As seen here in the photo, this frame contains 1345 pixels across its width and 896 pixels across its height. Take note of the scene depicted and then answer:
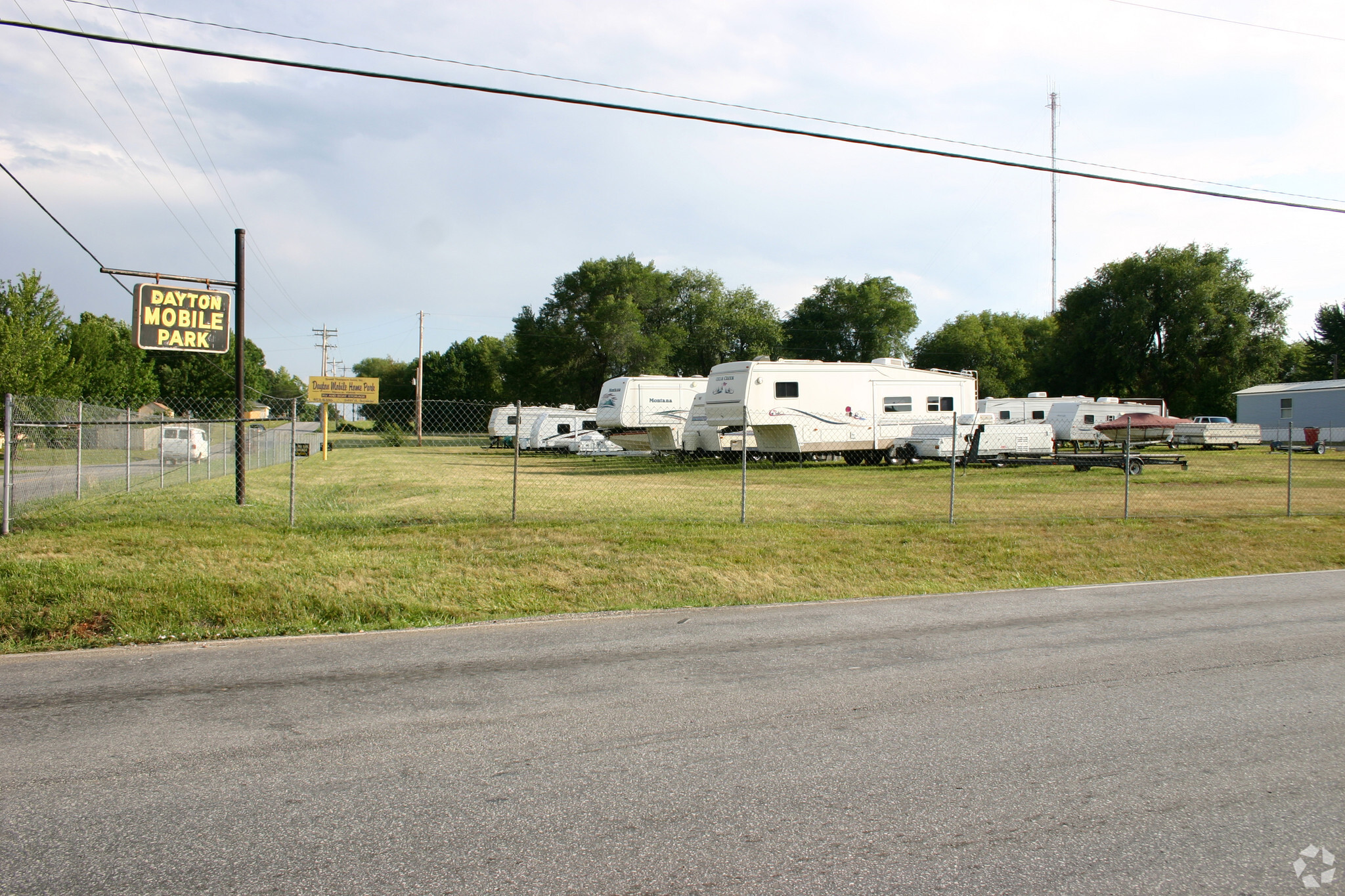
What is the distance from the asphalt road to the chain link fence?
5384 millimetres

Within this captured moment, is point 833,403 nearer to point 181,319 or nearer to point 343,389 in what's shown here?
point 181,319

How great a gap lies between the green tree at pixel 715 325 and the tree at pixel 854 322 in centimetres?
273

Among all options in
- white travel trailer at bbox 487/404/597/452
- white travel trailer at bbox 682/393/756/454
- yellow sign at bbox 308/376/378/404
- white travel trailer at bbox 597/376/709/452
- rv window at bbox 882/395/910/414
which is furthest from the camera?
white travel trailer at bbox 487/404/597/452

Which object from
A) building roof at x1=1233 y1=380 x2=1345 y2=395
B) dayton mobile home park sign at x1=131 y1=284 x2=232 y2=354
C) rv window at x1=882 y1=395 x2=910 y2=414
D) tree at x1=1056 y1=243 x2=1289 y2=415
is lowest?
rv window at x1=882 y1=395 x2=910 y2=414

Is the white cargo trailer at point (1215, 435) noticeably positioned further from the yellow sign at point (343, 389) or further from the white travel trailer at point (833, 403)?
the yellow sign at point (343, 389)

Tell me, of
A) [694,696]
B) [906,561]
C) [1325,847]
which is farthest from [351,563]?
[1325,847]

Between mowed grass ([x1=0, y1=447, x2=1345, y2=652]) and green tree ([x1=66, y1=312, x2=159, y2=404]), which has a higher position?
green tree ([x1=66, y1=312, x2=159, y2=404])

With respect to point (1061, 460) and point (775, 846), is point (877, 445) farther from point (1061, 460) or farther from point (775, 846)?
point (775, 846)

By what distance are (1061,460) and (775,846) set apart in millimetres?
23175

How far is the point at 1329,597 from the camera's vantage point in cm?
859

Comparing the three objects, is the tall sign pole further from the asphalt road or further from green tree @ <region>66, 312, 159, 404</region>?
green tree @ <region>66, 312, 159, 404</region>

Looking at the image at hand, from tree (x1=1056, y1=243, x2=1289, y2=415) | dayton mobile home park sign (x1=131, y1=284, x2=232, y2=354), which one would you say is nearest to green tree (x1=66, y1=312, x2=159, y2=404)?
dayton mobile home park sign (x1=131, y1=284, x2=232, y2=354)

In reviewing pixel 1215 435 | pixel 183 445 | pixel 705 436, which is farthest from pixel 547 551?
pixel 1215 435

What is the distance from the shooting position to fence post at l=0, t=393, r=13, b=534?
9242mm
